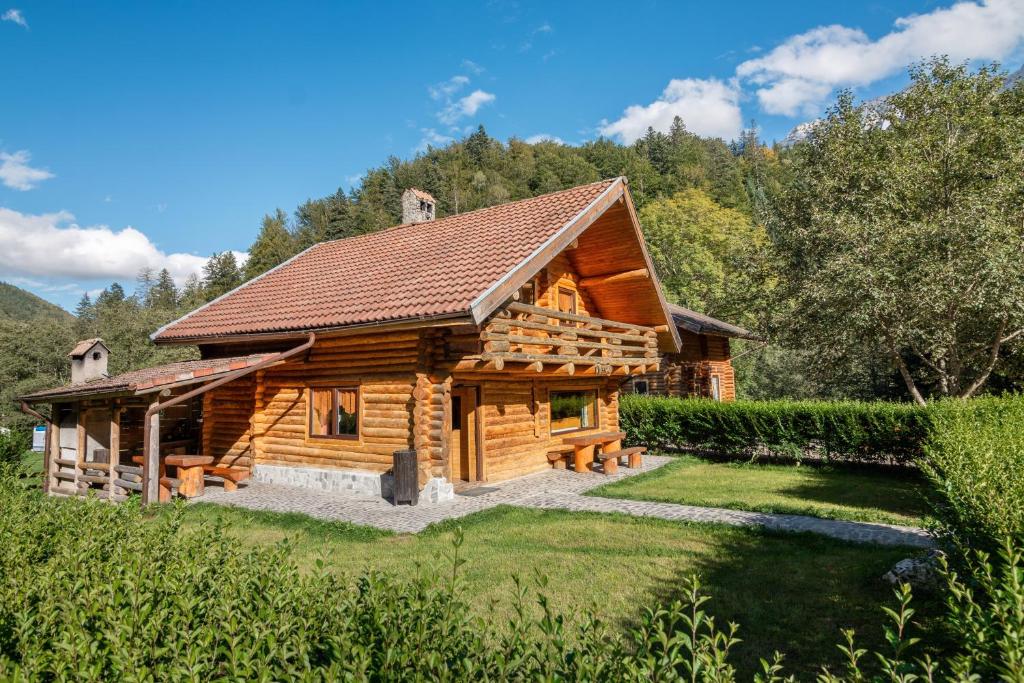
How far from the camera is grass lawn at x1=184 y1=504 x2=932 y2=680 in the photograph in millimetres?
5723

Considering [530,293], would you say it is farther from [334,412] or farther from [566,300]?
[334,412]

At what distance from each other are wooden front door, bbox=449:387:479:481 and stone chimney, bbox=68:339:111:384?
45.3 ft

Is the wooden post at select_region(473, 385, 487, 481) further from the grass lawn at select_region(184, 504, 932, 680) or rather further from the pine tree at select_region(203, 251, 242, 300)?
the pine tree at select_region(203, 251, 242, 300)

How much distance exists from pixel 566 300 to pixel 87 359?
1650 cm

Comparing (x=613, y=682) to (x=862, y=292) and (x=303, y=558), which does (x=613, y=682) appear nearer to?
(x=303, y=558)

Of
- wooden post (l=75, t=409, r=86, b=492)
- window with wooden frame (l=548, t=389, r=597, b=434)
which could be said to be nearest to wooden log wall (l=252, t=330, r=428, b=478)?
wooden post (l=75, t=409, r=86, b=492)

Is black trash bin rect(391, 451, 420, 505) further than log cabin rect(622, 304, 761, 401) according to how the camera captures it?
No

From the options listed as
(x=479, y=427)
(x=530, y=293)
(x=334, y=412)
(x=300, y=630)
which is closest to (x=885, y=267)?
(x=530, y=293)

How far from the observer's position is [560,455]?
16.0m

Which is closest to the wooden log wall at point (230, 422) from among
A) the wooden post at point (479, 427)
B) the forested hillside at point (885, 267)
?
the wooden post at point (479, 427)

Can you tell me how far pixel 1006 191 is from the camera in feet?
62.0

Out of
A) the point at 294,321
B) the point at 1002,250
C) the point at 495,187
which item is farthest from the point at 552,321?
the point at 495,187

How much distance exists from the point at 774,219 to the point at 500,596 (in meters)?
24.1

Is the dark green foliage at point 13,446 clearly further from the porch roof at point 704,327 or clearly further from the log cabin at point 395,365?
the porch roof at point 704,327
